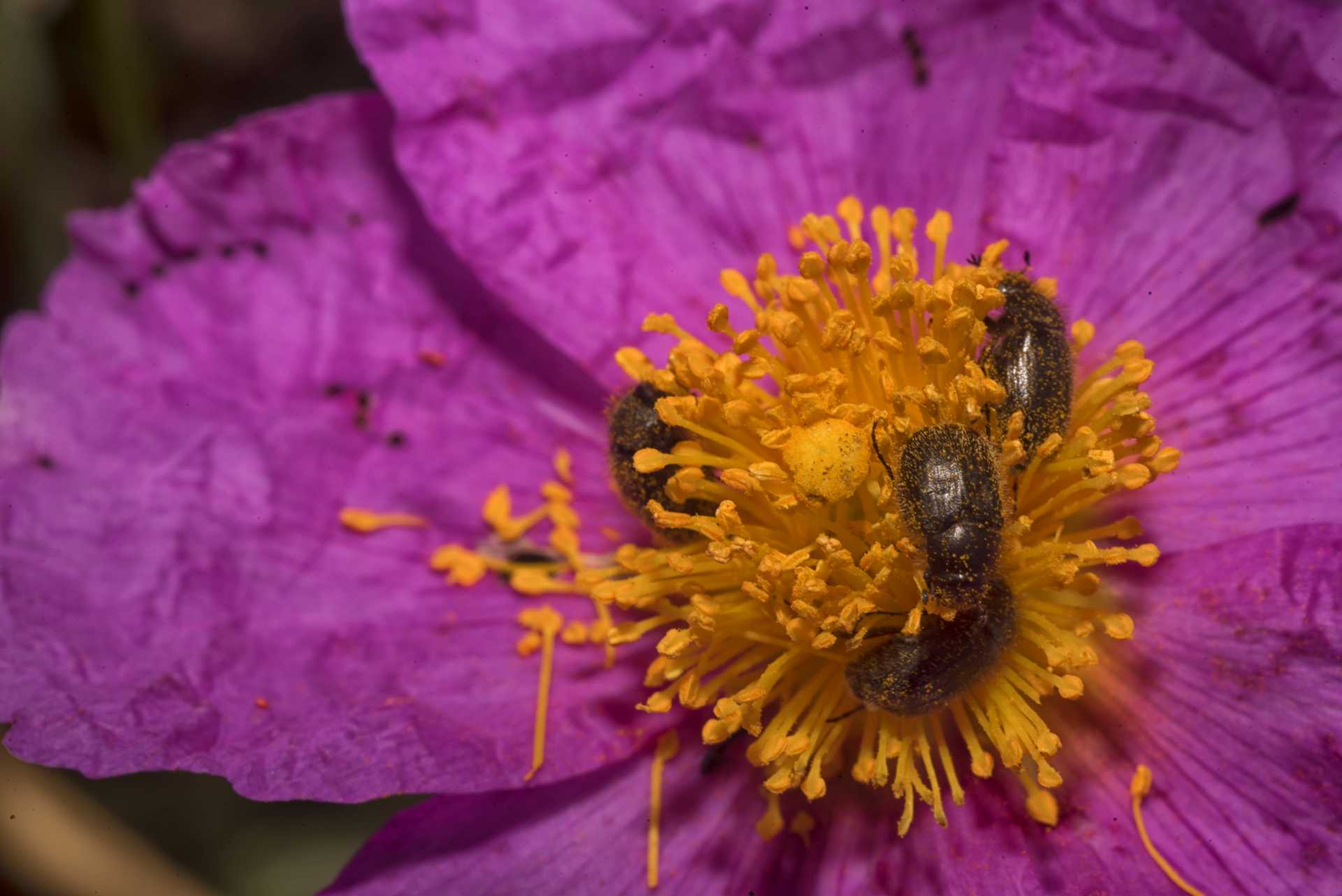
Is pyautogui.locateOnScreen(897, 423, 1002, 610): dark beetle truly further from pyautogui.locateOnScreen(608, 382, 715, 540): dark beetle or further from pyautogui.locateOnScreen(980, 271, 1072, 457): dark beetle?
pyautogui.locateOnScreen(608, 382, 715, 540): dark beetle

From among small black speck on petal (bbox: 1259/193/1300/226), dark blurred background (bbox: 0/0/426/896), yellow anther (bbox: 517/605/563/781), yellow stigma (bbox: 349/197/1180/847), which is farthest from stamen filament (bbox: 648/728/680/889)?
small black speck on petal (bbox: 1259/193/1300/226)

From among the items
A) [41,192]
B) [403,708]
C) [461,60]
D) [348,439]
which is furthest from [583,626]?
[41,192]

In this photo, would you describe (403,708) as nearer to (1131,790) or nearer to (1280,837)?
(1131,790)

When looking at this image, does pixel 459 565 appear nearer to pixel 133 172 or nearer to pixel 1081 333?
pixel 1081 333

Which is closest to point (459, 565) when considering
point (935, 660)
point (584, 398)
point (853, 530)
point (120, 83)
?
point (584, 398)

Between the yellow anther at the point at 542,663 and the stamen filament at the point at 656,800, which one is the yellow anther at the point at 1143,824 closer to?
the stamen filament at the point at 656,800

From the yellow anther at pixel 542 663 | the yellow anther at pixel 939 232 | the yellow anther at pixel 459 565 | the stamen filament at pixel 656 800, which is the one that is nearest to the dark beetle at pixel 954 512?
the yellow anther at pixel 939 232
